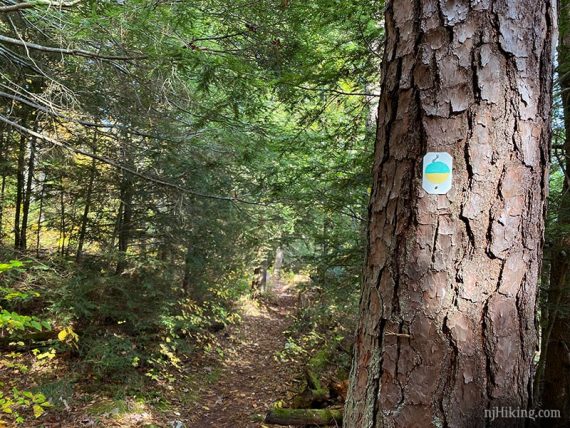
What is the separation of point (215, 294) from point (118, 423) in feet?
14.0

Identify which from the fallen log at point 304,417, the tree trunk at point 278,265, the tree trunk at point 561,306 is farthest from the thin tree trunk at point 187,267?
the tree trunk at point 278,265

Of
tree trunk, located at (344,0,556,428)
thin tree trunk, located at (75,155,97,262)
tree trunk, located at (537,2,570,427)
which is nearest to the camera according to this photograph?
tree trunk, located at (344,0,556,428)

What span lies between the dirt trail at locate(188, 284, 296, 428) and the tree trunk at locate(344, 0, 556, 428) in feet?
16.3

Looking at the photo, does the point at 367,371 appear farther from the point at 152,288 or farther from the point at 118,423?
the point at 152,288

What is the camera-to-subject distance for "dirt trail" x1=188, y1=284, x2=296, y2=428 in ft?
19.7

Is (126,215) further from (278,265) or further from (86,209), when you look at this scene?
(278,265)

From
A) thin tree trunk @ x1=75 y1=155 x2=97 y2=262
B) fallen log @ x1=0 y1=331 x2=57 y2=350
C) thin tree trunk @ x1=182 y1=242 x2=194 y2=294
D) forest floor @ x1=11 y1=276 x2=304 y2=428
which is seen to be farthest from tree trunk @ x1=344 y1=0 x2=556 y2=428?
fallen log @ x1=0 y1=331 x2=57 y2=350

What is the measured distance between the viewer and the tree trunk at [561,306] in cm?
302

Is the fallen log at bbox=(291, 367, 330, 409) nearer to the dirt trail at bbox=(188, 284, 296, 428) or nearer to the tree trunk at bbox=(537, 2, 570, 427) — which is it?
the dirt trail at bbox=(188, 284, 296, 428)

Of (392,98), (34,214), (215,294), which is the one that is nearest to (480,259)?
(392,98)

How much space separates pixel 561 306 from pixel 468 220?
2634 millimetres

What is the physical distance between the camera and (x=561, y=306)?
3.05 m

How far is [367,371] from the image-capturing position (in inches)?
49.9

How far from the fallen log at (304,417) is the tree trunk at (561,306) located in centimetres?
229
